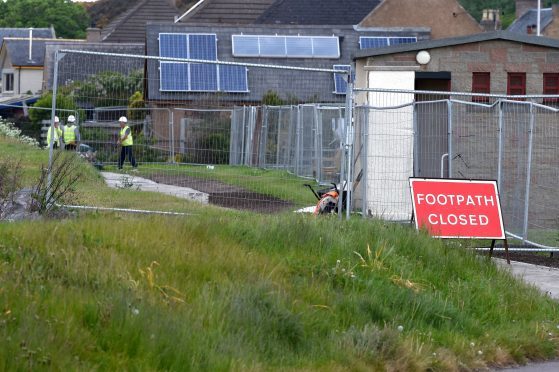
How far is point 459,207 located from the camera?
1277 cm

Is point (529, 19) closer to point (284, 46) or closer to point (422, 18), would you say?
point (422, 18)

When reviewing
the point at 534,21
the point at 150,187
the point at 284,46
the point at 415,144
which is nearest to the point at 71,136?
the point at 150,187

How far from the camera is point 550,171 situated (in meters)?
16.9

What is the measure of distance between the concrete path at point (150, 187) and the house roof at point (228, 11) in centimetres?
4115

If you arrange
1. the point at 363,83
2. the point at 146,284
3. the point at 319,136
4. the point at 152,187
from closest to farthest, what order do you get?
the point at 146,284
the point at 152,187
the point at 363,83
the point at 319,136

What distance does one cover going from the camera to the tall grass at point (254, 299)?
22.3 ft

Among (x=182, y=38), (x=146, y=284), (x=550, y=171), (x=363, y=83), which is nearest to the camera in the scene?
(x=146, y=284)

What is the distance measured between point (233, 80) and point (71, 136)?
6342mm

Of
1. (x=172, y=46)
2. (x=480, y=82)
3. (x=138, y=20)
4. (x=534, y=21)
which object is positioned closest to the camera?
(x=480, y=82)

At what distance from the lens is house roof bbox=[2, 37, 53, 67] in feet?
229

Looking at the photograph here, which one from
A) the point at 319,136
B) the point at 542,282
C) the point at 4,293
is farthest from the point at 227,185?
the point at 319,136

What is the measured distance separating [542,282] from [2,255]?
680 cm

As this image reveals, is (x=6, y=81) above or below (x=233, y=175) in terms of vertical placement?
above

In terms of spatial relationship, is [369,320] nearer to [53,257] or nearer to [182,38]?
[53,257]
